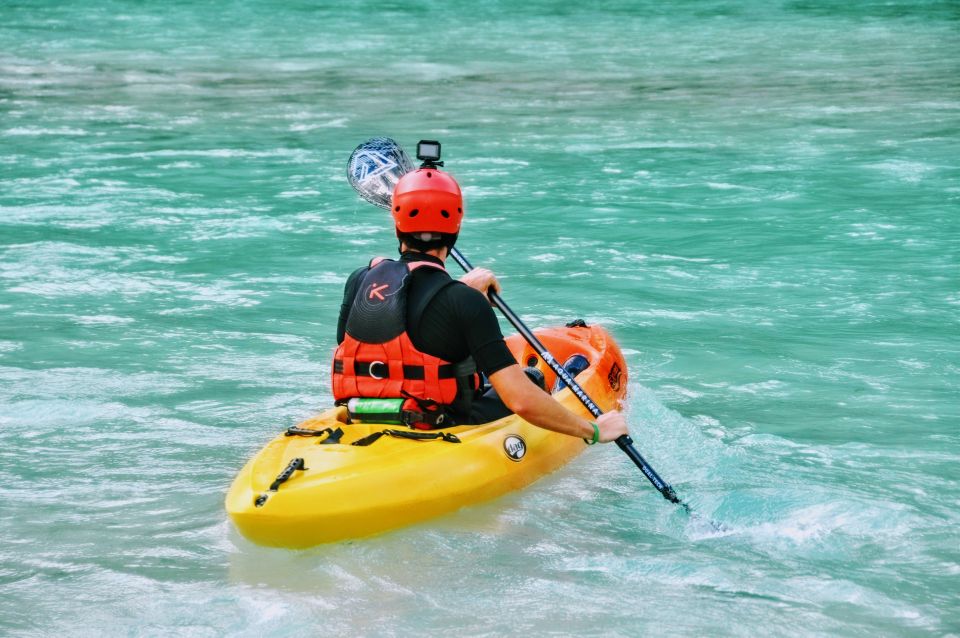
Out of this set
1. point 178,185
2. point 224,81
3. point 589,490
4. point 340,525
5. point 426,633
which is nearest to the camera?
point 426,633

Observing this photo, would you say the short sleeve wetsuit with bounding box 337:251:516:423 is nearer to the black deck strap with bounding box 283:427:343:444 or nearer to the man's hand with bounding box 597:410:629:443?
the black deck strap with bounding box 283:427:343:444

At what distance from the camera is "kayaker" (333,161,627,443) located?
15.7ft

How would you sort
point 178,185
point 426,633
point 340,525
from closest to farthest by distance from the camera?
point 426,633 < point 340,525 < point 178,185

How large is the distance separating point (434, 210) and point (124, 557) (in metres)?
1.64

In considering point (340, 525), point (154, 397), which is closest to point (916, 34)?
point (154, 397)

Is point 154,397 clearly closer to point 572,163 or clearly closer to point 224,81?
point 572,163

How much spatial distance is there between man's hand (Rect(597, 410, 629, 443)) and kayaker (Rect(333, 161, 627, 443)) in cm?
16

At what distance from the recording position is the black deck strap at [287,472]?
15.4 ft

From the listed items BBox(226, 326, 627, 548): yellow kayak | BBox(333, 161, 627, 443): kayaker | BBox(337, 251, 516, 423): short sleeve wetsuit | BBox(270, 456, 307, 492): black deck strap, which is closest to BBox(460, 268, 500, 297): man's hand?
BBox(333, 161, 627, 443): kayaker

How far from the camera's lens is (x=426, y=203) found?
15.8 feet

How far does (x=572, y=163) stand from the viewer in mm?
13930

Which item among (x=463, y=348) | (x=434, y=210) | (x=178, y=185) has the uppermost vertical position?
(x=434, y=210)

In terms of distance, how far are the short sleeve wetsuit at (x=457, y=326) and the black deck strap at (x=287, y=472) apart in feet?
1.85

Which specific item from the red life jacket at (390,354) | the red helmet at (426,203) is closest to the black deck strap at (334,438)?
the red life jacket at (390,354)
